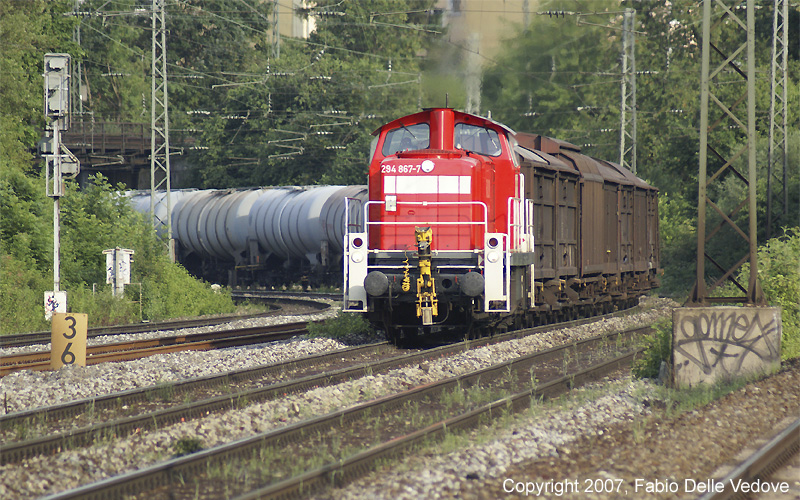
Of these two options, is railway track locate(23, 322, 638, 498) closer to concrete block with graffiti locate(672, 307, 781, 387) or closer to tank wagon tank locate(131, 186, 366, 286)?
concrete block with graffiti locate(672, 307, 781, 387)

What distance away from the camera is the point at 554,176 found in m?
16.0

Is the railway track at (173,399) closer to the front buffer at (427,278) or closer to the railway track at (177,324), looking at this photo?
the front buffer at (427,278)

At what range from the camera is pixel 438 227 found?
13.7 m

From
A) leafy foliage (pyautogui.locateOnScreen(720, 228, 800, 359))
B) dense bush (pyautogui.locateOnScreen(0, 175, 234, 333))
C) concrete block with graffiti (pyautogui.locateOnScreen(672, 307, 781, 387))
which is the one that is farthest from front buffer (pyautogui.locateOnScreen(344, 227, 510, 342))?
dense bush (pyautogui.locateOnScreen(0, 175, 234, 333))

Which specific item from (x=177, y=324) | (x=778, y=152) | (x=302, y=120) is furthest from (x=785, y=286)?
(x=302, y=120)

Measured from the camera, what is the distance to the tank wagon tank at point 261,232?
30.5 metres

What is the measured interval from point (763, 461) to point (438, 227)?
25.7 feet

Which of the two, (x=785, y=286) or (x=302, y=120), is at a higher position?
(x=302, y=120)

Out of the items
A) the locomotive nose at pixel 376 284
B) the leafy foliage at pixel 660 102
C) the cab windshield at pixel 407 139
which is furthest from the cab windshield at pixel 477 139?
the leafy foliage at pixel 660 102

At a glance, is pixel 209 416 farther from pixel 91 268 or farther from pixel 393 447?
pixel 91 268

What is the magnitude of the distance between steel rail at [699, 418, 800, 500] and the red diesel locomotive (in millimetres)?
5892

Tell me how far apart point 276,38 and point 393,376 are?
55.2 meters

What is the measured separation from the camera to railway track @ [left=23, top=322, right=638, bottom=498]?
19.5ft

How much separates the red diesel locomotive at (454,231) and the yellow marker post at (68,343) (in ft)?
12.7
